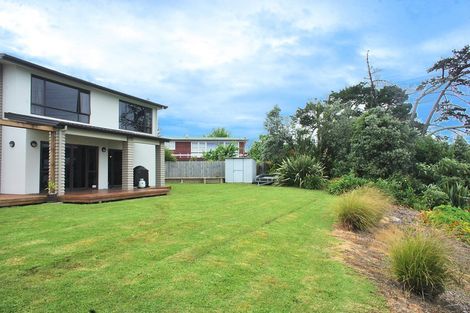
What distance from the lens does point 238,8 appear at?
13.3m

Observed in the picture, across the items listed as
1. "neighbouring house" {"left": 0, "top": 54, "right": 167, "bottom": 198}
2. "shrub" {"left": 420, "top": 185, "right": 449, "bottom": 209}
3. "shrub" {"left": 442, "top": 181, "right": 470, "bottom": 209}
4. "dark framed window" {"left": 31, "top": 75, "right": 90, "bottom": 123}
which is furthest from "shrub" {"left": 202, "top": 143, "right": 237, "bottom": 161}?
"shrub" {"left": 442, "top": 181, "right": 470, "bottom": 209}

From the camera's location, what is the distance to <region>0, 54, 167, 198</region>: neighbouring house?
482 inches

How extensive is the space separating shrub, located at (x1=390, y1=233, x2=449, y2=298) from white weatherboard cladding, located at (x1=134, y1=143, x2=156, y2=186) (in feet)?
51.5

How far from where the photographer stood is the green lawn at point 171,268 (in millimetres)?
3641

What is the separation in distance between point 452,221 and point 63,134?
41.9ft

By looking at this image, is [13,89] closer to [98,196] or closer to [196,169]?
[98,196]

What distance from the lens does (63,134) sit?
12.2 metres

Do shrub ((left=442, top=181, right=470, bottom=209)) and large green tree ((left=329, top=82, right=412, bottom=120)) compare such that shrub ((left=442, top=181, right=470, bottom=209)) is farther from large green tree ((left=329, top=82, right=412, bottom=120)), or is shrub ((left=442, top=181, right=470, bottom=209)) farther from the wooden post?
large green tree ((left=329, top=82, right=412, bottom=120))

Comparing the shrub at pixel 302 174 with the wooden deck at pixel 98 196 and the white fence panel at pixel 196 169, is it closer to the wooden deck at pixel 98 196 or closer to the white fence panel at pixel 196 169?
the white fence panel at pixel 196 169

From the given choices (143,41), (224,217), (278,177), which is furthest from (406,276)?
(278,177)

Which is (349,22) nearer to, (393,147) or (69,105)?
(393,147)

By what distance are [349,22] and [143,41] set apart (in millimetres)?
9705

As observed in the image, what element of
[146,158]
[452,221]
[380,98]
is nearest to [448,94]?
[380,98]

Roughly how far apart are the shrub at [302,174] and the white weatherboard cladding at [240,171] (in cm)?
327
